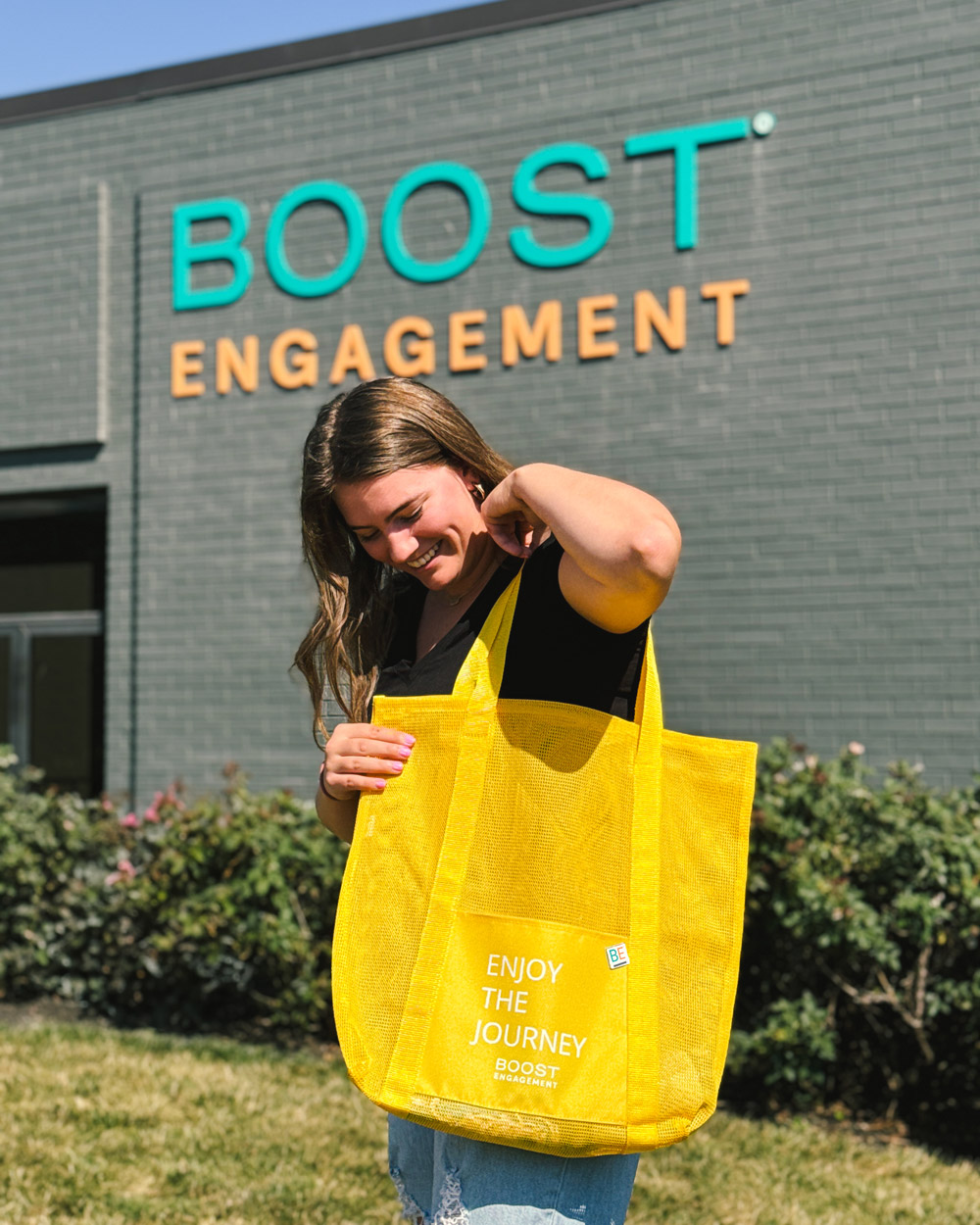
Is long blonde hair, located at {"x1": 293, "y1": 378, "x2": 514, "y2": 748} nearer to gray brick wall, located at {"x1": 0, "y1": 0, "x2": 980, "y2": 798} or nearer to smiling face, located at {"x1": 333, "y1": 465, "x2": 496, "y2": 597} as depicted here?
smiling face, located at {"x1": 333, "y1": 465, "x2": 496, "y2": 597}

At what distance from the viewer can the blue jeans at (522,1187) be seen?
1.64 metres

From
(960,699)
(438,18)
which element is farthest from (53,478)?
(960,699)

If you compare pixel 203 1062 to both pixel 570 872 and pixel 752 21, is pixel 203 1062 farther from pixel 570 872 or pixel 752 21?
pixel 752 21

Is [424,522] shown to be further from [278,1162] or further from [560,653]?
[278,1162]

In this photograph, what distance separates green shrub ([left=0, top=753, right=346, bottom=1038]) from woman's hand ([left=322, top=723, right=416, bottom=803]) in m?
3.73

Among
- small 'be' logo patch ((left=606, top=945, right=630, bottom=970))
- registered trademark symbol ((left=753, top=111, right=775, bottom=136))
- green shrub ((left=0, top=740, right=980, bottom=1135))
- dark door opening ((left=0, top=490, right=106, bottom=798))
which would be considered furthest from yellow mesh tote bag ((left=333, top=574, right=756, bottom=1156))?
dark door opening ((left=0, top=490, right=106, bottom=798))

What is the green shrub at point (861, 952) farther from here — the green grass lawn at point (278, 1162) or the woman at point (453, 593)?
the woman at point (453, 593)

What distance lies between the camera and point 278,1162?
13.7ft

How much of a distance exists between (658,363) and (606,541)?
5.30 metres

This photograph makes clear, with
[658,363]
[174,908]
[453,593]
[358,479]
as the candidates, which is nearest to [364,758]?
[453,593]

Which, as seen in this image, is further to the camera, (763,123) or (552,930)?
(763,123)

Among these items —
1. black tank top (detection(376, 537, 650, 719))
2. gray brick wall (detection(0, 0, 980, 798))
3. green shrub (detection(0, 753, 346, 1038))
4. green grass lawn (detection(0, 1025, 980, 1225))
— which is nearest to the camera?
black tank top (detection(376, 537, 650, 719))

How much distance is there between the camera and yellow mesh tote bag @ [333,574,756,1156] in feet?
5.34

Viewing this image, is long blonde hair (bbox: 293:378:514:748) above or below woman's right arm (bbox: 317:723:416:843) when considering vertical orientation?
above
